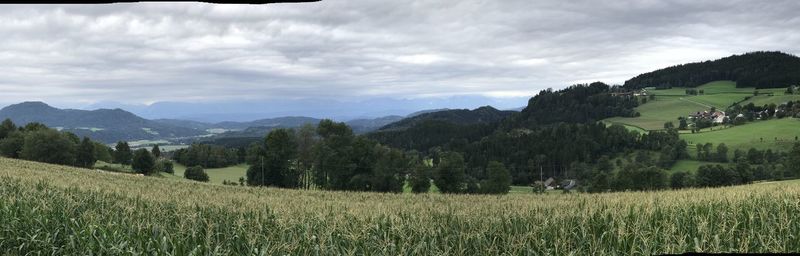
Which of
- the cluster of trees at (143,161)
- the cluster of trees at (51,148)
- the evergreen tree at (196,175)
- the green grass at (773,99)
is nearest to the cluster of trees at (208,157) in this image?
the cluster of trees at (143,161)

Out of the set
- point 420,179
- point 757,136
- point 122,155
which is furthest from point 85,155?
point 757,136

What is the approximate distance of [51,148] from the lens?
75625 millimetres

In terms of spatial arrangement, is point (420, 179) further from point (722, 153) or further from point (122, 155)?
point (722, 153)

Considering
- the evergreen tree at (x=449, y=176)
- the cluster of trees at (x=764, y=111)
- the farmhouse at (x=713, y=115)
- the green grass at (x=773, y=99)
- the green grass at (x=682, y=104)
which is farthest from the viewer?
the green grass at (x=682, y=104)

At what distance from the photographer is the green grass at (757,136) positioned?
10644 cm

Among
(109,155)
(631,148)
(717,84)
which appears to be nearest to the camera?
(109,155)

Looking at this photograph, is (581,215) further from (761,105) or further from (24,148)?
(761,105)

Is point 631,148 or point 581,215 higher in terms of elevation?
point 581,215

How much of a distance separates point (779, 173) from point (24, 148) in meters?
115

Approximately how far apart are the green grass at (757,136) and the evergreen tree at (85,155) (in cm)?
11865

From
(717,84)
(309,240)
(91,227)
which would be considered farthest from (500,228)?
(717,84)

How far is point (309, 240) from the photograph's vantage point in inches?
224

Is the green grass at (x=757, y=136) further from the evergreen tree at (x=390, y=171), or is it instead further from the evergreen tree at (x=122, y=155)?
the evergreen tree at (x=122, y=155)

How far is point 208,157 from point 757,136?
387ft
